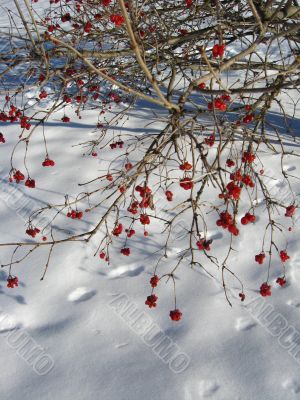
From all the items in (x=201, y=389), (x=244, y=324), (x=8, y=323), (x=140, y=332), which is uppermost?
(x=244, y=324)

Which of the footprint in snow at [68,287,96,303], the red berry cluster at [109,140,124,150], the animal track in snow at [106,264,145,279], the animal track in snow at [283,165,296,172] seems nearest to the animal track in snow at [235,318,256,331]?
the animal track in snow at [106,264,145,279]

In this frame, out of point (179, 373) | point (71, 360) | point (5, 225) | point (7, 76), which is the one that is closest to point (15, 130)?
point (5, 225)

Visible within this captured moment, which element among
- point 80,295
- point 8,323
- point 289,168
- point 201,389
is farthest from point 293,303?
point 8,323

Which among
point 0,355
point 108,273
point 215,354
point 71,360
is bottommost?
point 0,355

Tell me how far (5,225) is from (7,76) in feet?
15.4

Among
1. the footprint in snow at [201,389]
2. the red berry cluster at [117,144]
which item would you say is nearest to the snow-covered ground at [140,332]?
the footprint in snow at [201,389]

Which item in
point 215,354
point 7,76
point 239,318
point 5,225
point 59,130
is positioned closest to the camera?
point 215,354

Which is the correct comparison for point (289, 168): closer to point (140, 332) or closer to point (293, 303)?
point (293, 303)

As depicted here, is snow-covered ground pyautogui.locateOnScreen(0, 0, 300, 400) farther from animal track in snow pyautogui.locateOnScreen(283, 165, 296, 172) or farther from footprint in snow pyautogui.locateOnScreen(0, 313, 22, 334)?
animal track in snow pyautogui.locateOnScreen(283, 165, 296, 172)

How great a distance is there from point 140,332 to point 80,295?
21.7 inches

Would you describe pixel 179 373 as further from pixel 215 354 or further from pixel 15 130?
pixel 15 130

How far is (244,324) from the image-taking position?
106 inches

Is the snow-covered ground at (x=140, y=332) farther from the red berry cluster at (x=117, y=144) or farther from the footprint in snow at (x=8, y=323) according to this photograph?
the red berry cluster at (x=117, y=144)

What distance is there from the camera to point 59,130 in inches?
209
